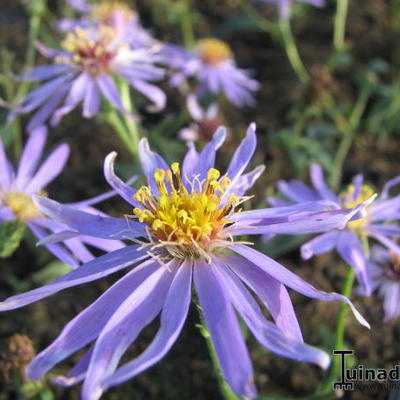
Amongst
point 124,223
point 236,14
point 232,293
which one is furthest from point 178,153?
point 236,14

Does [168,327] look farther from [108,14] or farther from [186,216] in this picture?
[108,14]

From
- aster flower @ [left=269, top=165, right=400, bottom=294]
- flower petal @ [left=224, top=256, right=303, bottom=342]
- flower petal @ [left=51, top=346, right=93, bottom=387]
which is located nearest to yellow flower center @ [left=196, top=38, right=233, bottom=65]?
aster flower @ [left=269, top=165, right=400, bottom=294]

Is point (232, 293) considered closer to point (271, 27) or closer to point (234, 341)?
point (234, 341)

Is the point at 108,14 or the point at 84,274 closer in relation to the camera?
the point at 84,274

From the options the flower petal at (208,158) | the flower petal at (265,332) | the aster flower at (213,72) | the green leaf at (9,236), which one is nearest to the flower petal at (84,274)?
the flower petal at (265,332)

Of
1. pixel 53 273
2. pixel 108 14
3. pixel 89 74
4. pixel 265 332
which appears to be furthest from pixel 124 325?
pixel 108 14

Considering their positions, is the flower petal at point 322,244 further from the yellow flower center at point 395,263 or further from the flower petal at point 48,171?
the flower petal at point 48,171
